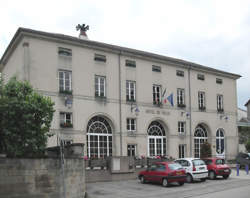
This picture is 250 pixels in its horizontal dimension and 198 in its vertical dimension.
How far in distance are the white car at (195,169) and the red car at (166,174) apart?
1426 millimetres

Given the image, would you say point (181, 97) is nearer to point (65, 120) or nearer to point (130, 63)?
point (130, 63)

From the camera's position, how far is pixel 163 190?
60.1ft

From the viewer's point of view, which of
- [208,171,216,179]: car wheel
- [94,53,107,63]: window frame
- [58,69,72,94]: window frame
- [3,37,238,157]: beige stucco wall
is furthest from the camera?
[94,53,107,63]: window frame

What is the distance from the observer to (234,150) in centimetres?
3769

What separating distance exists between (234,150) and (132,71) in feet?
52.7

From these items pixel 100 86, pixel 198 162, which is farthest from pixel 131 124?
pixel 198 162

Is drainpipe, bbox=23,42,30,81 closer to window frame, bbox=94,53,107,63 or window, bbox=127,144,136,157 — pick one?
window frame, bbox=94,53,107,63

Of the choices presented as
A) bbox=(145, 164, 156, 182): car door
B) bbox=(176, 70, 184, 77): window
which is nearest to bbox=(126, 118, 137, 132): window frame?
bbox=(176, 70, 184, 77): window

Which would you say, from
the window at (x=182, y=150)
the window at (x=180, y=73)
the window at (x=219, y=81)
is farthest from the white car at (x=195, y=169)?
the window at (x=219, y=81)

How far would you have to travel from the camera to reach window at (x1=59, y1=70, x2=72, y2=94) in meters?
25.5

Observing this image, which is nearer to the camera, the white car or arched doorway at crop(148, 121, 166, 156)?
the white car

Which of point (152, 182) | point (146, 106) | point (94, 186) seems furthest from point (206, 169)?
point (146, 106)

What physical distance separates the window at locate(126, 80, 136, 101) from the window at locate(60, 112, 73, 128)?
5.77 meters

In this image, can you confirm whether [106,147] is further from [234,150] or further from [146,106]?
[234,150]
